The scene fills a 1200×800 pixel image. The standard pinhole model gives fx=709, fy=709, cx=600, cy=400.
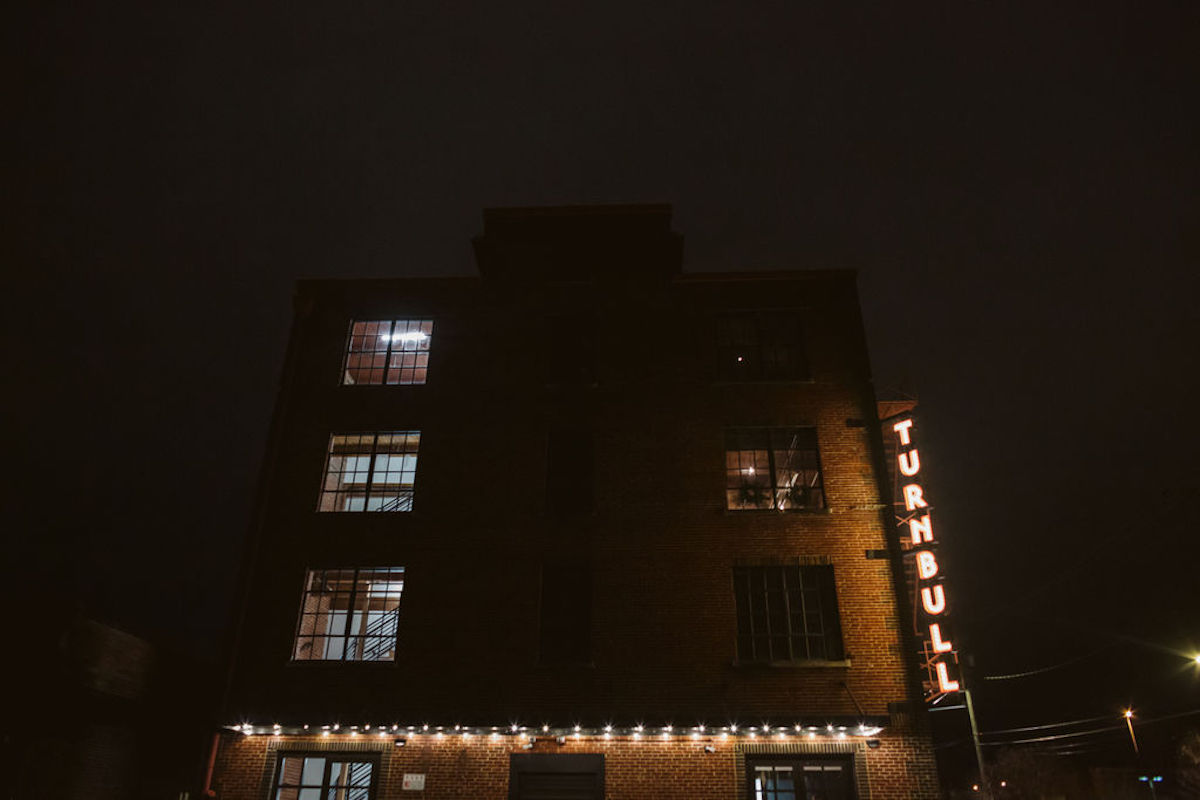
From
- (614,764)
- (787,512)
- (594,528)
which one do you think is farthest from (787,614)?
(614,764)

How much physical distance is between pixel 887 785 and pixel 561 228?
14.7 metres

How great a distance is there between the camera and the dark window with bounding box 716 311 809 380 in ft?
57.2

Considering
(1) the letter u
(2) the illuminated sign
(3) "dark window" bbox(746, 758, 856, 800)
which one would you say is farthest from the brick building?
(1) the letter u

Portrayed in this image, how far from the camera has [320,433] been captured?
17.2 metres

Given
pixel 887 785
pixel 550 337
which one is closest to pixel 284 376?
pixel 550 337

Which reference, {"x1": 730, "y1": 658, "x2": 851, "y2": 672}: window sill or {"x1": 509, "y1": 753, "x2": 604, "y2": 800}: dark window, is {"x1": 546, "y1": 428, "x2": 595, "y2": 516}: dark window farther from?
{"x1": 509, "y1": 753, "x2": 604, "y2": 800}: dark window

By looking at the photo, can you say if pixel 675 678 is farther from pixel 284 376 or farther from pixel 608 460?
pixel 284 376

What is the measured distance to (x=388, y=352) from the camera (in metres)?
18.4

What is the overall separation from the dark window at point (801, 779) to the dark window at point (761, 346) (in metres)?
8.35

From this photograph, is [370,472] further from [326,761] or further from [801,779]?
[801,779]

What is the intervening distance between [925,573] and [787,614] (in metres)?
2.84

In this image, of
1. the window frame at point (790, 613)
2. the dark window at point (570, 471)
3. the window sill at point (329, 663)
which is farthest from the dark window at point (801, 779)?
the window sill at point (329, 663)

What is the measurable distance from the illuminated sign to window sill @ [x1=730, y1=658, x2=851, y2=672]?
1.70 metres

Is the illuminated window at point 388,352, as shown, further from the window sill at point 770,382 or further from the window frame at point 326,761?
the window frame at point 326,761
